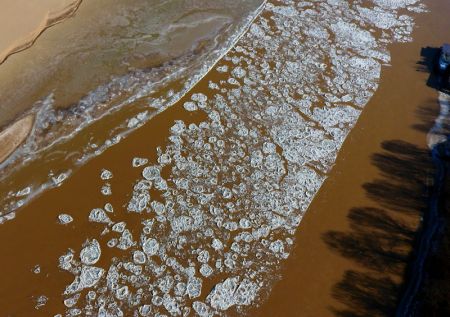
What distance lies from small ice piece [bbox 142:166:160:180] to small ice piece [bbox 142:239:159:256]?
1.49 meters

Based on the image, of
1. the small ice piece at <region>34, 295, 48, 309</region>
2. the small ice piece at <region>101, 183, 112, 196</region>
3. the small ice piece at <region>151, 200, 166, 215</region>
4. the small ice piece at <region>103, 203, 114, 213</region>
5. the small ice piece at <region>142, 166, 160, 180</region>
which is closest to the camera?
the small ice piece at <region>34, 295, 48, 309</region>

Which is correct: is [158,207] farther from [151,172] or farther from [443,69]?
[443,69]

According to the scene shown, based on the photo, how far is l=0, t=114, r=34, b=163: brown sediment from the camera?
9000 mm

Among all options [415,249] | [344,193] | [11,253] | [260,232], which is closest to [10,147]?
[11,253]

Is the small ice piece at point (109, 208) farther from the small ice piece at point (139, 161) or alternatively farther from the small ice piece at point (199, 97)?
the small ice piece at point (199, 97)

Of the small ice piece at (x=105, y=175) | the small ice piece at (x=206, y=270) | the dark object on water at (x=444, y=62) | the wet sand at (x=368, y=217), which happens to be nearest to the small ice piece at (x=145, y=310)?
the small ice piece at (x=206, y=270)

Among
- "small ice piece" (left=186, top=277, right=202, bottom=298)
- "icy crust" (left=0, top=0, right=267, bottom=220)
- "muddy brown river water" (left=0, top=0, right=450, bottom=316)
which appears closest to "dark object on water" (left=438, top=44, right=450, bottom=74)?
"muddy brown river water" (left=0, top=0, right=450, bottom=316)

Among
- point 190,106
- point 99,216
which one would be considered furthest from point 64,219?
point 190,106

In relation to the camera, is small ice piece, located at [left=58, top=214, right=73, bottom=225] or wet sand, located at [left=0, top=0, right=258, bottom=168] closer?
small ice piece, located at [left=58, top=214, right=73, bottom=225]

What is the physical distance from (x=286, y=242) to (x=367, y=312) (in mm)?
1878

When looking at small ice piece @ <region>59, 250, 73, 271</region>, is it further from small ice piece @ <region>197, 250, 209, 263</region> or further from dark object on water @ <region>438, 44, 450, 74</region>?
Answer: dark object on water @ <region>438, 44, 450, 74</region>

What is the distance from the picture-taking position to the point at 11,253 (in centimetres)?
751

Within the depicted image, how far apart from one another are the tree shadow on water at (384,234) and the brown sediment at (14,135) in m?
6.82

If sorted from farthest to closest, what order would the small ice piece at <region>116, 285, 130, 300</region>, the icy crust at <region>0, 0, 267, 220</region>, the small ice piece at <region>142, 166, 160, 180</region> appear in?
the small ice piece at <region>142, 166, 160, 180</region> < the icy crust at <region>0, 0, 267, 220</region> < the small ice piece at <region>116, 285, 130, 300</region>
